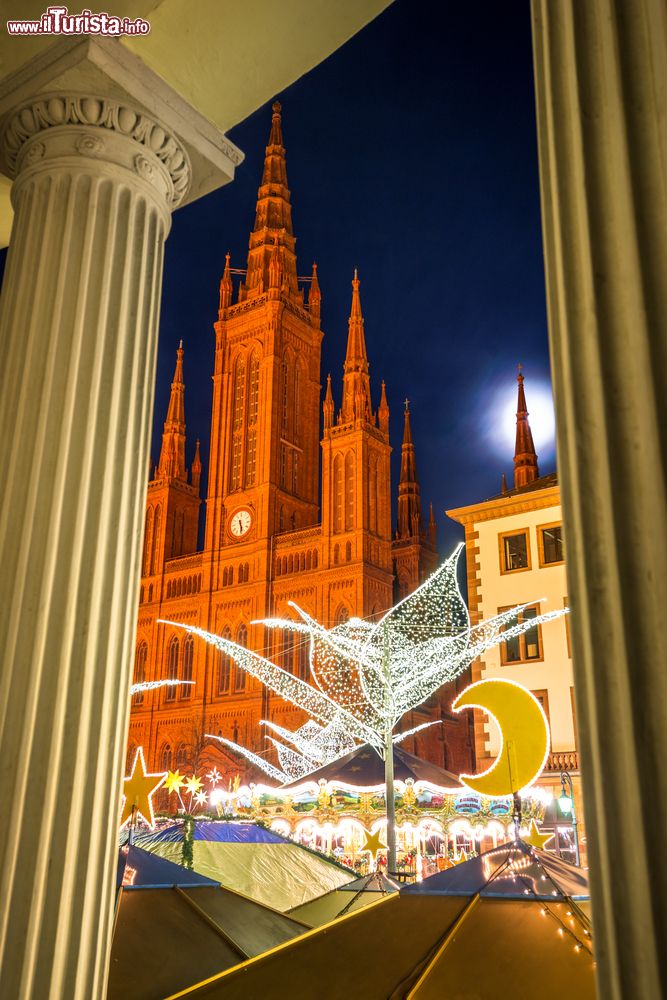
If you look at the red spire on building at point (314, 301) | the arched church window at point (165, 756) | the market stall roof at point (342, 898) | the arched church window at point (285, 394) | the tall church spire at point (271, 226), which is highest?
the tall church spire at point (271, 226)

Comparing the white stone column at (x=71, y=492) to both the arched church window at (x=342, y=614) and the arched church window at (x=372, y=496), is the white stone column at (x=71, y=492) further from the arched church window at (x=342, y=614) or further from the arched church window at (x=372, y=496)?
the arched church window at (x=372, y=496)

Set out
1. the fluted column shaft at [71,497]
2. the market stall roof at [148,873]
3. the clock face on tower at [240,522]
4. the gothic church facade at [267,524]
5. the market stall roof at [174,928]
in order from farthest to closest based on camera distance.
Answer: the clock face on tower at [240,522]
the gothic church facade at [267,524]
the market stall roof at [148,873]
the market stall roof at [174,928]
the fluted column shaft at [71,497]

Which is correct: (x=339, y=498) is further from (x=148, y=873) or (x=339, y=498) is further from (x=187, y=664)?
(x=148, y=873)

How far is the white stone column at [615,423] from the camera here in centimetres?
144

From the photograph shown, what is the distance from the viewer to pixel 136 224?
11.3ft

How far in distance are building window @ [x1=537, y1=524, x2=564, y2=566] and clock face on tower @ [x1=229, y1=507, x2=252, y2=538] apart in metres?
28.2

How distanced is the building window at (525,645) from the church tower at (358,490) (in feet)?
68.5

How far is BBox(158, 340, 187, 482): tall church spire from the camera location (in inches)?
2206

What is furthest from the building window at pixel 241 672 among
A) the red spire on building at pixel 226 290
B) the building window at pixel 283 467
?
the red spire on building at pixel 226 290

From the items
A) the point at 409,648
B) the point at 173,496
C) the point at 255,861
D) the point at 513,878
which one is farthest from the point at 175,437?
the point at 513,878

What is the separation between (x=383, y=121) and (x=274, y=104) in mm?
19169

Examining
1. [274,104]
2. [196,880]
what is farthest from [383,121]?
[196,880]

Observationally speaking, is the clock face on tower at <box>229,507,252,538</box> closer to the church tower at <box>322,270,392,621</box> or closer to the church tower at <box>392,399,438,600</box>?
the church tower at <box>322,270,392,621</box>

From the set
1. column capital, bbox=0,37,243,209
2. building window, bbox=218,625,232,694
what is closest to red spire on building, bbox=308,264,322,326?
building window, bbox=218,625,232,694
